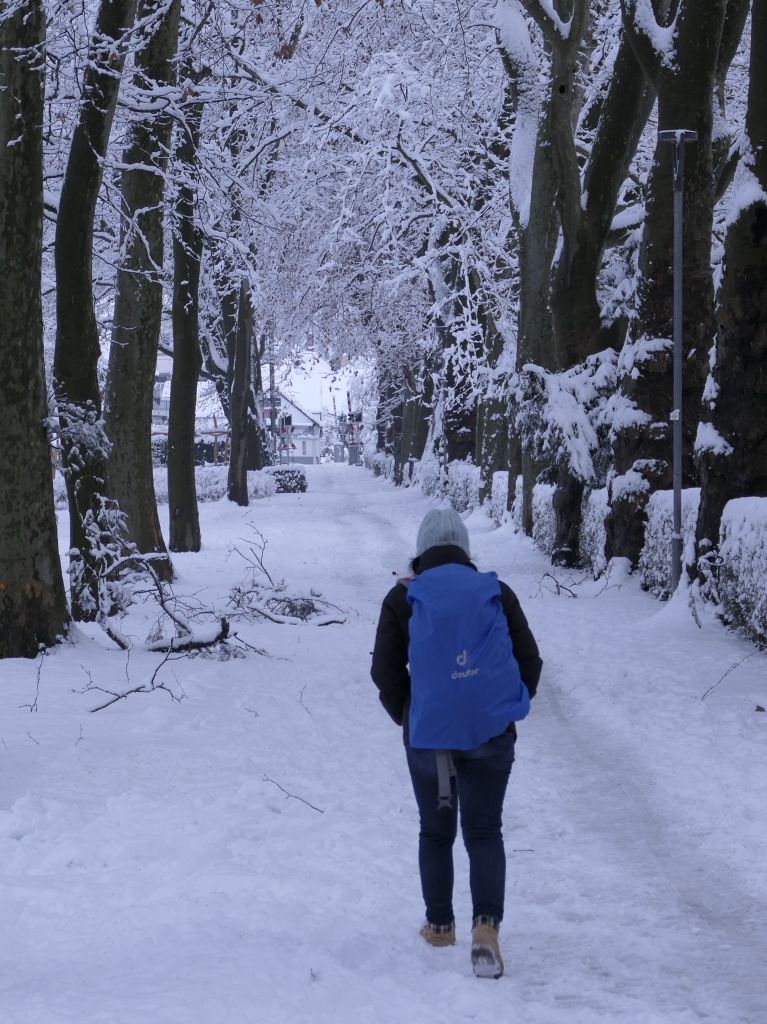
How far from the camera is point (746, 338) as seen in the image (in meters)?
11.0

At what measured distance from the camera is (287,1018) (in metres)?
3.96

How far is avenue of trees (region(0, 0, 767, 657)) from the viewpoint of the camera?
9.77 metres

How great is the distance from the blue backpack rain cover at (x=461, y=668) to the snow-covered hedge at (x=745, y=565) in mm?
5993

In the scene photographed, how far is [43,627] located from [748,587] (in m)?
5.90

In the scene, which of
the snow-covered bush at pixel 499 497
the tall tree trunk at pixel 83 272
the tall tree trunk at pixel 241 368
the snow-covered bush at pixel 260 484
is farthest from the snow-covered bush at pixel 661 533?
the snow-covered bush at pixel 260 484

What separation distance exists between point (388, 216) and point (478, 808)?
24.7m

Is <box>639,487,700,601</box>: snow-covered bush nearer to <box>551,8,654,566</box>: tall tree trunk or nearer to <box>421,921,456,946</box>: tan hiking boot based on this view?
<box>551,8,654,566</box>: tall tree trunk

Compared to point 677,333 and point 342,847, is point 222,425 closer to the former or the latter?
point 677,333

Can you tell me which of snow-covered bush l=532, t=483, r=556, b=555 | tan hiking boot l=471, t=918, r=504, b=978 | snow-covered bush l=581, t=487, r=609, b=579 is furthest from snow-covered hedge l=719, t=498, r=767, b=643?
snow-covered bush l=532, t=483, r=556, b=555

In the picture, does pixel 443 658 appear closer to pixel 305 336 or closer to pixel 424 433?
pixel 305 336

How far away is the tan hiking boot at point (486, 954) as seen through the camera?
14.3 ft

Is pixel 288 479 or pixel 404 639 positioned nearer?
pixel 404 639

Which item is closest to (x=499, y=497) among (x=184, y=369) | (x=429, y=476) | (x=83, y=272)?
(x=184, y=369)

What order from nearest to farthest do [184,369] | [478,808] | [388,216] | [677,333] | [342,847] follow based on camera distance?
[478,808] < [342,847] < [677,333] < [184,369] < [388,216]
